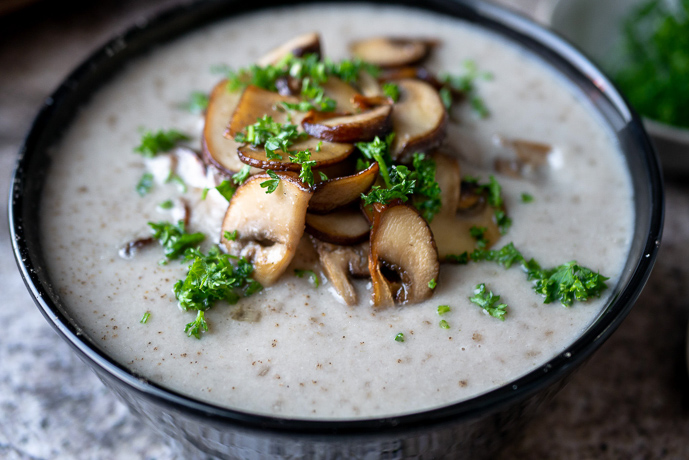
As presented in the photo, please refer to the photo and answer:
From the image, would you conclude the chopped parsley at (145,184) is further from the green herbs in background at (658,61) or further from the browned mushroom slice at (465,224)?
the green herbs in background at (658,61)

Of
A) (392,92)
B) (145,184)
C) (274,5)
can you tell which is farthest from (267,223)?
(274,5)

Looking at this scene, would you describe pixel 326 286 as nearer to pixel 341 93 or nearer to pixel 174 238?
pixel 174 238

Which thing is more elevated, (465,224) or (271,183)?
(271,183)

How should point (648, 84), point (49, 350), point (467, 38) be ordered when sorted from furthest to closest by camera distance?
point (648, 84) → point (467, 38) → point (49, 350)

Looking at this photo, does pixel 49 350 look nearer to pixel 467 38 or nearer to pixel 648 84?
pixel 467 38

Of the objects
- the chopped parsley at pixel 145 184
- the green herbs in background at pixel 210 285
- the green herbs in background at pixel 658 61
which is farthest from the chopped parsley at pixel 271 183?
the green herbs in background at pixel 658 61

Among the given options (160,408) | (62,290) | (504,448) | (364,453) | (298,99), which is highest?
(298,99)

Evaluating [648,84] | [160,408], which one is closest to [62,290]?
[160,408]
